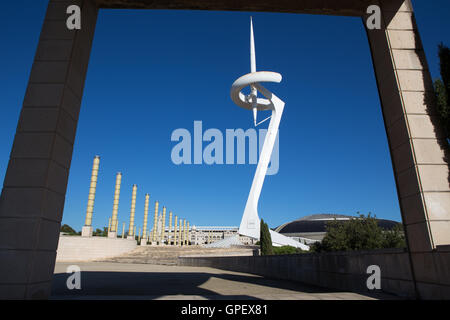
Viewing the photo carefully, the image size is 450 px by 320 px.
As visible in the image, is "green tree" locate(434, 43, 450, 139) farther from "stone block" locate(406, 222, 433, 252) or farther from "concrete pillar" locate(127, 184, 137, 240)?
"concrete pillar" locate(127, 184, 137, 240)

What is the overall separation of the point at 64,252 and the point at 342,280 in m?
26.1

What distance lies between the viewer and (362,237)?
13.5 m

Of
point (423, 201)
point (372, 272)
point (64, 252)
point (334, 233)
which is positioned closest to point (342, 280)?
point (372, 272)

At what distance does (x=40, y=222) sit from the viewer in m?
4.04

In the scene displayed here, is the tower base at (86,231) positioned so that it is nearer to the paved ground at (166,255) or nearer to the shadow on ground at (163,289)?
the paved ground at (166,255)

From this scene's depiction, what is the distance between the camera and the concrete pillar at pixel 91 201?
2842 cm

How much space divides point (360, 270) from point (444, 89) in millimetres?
3743

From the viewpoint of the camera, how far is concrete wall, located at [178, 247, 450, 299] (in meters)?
4.01

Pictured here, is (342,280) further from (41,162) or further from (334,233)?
(334,233)

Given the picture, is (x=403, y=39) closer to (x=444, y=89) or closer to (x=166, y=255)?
(x=444, y=89)

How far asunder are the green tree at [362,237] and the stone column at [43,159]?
41.5 feet

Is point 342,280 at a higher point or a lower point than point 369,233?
lower

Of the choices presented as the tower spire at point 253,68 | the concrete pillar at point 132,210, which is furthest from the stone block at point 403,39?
the concrete pillar at point 132,210
